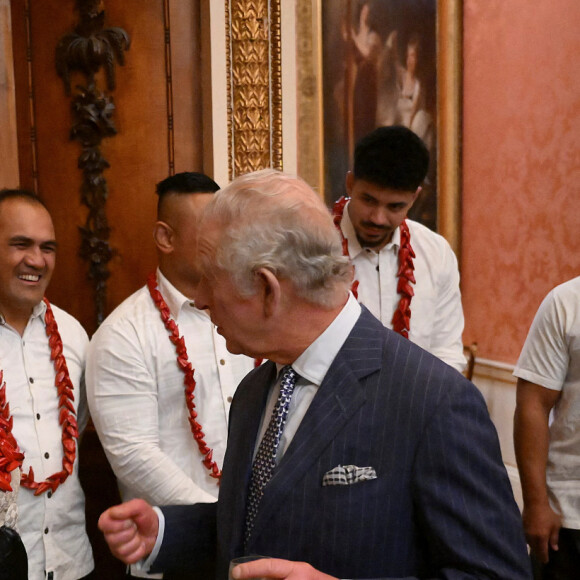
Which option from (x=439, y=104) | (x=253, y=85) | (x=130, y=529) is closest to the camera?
(x=130, y=529)

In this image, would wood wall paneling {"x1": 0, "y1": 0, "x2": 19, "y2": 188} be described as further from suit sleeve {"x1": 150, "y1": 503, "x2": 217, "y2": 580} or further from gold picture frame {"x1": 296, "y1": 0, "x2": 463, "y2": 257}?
suit sleeve {"x1": 150, "y1": 503, "x2": 217, "y2": 580}

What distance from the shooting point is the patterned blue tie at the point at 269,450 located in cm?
138

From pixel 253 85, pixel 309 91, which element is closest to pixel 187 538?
pixel 253 85

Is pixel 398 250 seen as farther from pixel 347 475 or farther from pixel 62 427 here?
pixel 347 475

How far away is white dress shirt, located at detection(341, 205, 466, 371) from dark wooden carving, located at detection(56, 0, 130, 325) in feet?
4.59

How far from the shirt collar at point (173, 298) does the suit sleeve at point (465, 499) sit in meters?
1.39

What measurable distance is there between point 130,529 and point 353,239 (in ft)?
5.36

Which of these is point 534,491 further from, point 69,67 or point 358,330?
point 69,67

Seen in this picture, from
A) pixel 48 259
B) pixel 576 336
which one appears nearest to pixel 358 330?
pixel 576 336

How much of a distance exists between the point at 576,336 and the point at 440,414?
1187mm

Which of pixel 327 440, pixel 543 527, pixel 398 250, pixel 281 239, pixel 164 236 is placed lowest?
pixel 543 527

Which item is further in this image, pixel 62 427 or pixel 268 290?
pixel 62 427

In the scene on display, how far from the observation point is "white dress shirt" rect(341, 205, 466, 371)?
2.84m

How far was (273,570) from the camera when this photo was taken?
1.08 metres
